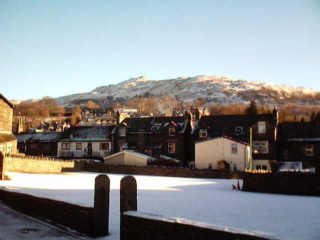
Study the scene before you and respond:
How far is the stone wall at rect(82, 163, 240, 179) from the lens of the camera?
44375mm

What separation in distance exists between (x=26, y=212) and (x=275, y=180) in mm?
19053

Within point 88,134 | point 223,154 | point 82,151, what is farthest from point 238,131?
point 82,151

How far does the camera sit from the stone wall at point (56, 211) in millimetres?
10128

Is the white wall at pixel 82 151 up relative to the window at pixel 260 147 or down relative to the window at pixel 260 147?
down

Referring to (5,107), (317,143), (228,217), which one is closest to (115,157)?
(5,107)

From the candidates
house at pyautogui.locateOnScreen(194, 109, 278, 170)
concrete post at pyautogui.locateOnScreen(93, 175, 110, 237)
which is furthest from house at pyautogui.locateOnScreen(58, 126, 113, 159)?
concrete post at pyautogui.locateOnScreen(93, 175, 110, 237)

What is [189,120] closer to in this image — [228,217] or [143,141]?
[143,141]

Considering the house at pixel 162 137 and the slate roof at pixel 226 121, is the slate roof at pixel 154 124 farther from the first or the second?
the slate roof at pixel 226 121

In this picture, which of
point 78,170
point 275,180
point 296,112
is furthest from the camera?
point 296,112

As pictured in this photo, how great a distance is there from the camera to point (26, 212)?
44.7 ft

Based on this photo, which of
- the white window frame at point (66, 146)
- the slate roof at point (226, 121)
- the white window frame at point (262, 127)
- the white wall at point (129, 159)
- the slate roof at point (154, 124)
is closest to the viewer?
the white wall at point (129, 159)

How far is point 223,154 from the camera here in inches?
2002

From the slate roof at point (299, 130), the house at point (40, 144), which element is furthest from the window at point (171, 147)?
the house at point (40, 144)

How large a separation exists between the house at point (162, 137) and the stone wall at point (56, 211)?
144 ft
